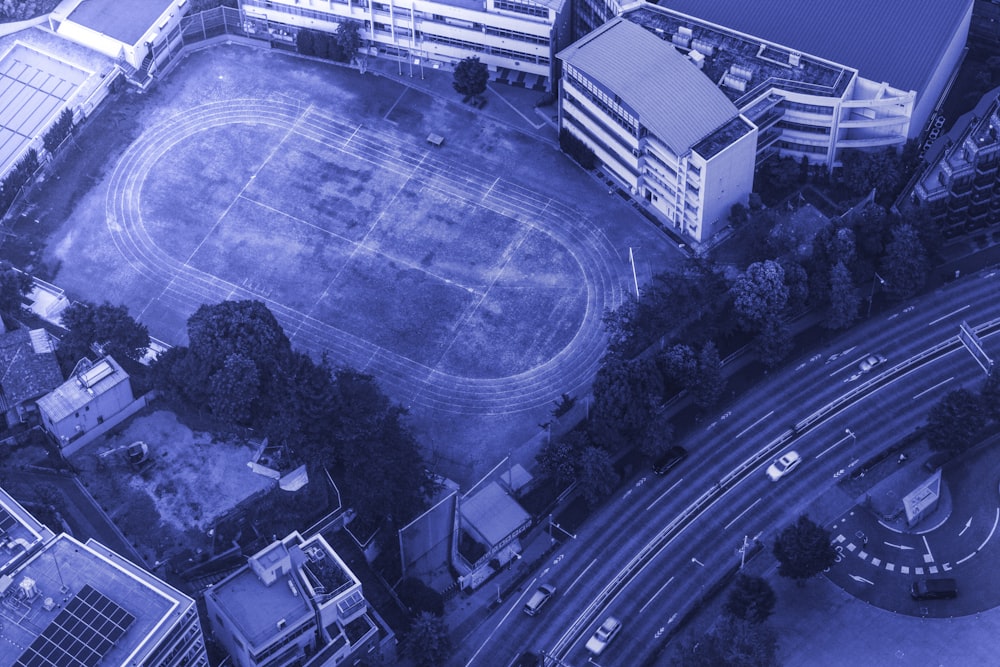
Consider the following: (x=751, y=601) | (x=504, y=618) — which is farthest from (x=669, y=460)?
(x=504, y=618)

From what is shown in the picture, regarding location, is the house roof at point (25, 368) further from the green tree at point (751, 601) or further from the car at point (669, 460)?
the green tree at point (751, 601)

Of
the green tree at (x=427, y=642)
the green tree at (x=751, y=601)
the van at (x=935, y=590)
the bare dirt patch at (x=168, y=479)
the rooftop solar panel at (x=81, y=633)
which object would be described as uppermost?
the bare dirt patch at (x=168, y=479)

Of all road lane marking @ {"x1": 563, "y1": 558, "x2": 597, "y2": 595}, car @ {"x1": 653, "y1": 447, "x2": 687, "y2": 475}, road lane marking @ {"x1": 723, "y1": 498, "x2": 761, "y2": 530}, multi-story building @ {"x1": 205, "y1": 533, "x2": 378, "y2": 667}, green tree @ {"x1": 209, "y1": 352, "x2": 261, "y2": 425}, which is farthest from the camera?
car @ {"x1": 653, "y1": 447, "x2": 687, "y2": 475}

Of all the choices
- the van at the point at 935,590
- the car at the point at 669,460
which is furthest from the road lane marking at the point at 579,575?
the van at the point at 935,590

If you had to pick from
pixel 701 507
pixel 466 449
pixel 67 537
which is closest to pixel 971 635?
pixel 701 507

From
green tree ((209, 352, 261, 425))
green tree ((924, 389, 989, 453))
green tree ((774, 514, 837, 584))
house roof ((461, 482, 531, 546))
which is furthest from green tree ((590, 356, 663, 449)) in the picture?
green tree ((209, 352, 261, 425))

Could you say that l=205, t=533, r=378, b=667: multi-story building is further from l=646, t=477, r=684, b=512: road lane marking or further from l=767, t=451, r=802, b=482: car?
l=767, t=451, r=802, b=482: car

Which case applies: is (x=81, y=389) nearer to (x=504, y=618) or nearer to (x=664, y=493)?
(x=504, y=618)
